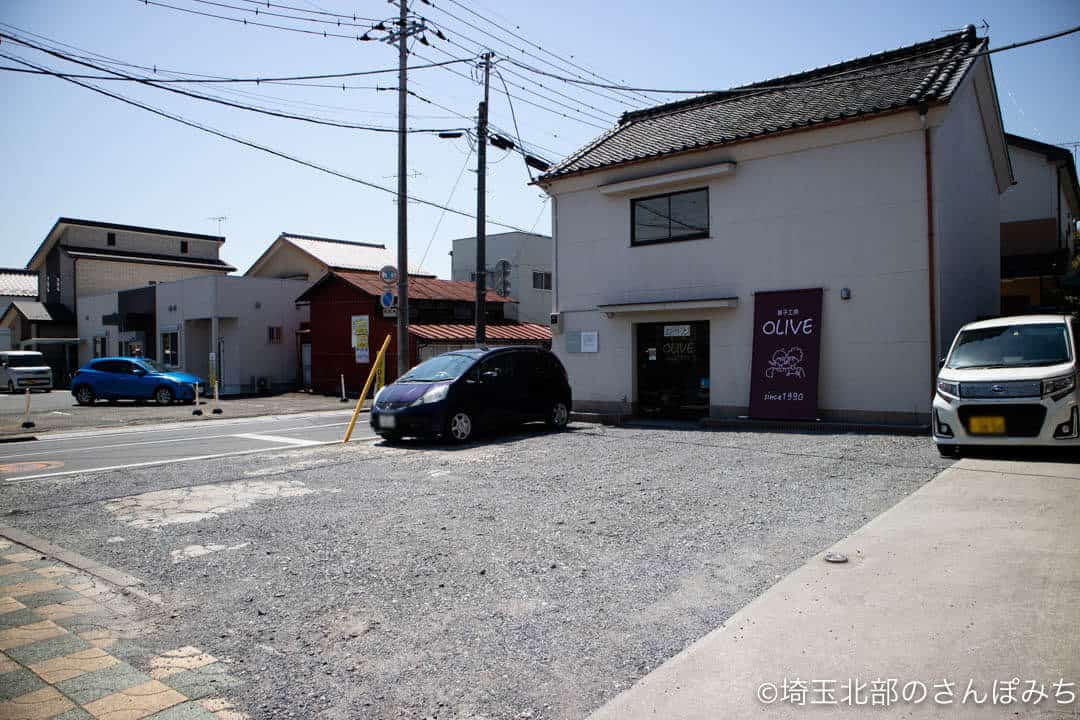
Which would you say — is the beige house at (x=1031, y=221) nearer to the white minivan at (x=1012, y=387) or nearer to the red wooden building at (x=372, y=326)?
the white minivan at (x=1012, y=387)

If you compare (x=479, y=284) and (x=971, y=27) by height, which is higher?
(x=971, y=27)

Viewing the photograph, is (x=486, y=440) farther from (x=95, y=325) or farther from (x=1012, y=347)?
(x=95, y=325)

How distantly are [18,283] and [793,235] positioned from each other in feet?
173

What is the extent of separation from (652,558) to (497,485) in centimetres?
301

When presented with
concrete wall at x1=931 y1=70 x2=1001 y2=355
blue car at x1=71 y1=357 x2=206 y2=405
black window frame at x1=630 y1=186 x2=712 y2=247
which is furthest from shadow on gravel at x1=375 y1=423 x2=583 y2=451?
blue car at x1=71 y1=357 x2=206 y2=405

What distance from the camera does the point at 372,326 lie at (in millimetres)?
25094

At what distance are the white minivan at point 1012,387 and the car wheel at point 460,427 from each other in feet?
21.6

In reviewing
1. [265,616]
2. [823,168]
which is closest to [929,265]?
[823,168]

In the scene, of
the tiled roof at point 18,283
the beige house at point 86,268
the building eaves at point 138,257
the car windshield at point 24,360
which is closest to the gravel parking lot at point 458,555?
the car windshield at point 24,360

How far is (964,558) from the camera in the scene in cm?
460

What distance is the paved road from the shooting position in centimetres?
986

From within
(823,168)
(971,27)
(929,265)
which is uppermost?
(971,27)

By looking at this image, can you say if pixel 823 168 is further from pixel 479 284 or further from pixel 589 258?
pixel 479 284

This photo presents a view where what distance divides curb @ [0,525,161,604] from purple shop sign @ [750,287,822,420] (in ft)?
35.0
